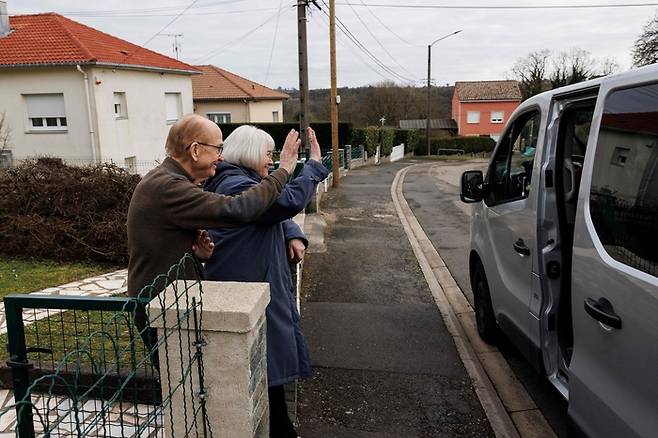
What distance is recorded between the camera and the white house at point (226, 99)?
41.6 metres

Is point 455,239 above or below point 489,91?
below

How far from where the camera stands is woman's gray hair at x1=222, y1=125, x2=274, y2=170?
2.82m

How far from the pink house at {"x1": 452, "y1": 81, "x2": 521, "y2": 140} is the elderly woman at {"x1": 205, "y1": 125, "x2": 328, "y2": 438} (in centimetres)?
6218

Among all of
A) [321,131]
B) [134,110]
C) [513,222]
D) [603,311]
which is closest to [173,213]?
[603,311]

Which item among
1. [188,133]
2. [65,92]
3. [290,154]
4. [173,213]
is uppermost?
[65,92]

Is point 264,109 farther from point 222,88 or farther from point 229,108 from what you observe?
point 222,88

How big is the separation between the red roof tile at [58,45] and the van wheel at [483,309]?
66.6ft

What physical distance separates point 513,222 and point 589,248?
138 cm

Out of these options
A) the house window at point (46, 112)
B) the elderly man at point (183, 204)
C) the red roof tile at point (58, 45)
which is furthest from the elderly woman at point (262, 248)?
the house window at point (46, 112)

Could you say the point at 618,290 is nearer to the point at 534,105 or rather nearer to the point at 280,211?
the point at 280,211

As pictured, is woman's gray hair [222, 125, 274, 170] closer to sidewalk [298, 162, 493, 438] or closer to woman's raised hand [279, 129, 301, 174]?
woman's raised hand [279, 129, 301, 174]

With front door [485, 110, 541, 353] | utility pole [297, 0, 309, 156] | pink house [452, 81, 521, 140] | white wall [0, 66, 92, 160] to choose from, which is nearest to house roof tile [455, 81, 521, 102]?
pink house [452, 81, 521, 140]

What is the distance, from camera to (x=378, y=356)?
4.89 metres

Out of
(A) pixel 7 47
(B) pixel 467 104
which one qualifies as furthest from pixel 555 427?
(B) pixel 467 104
